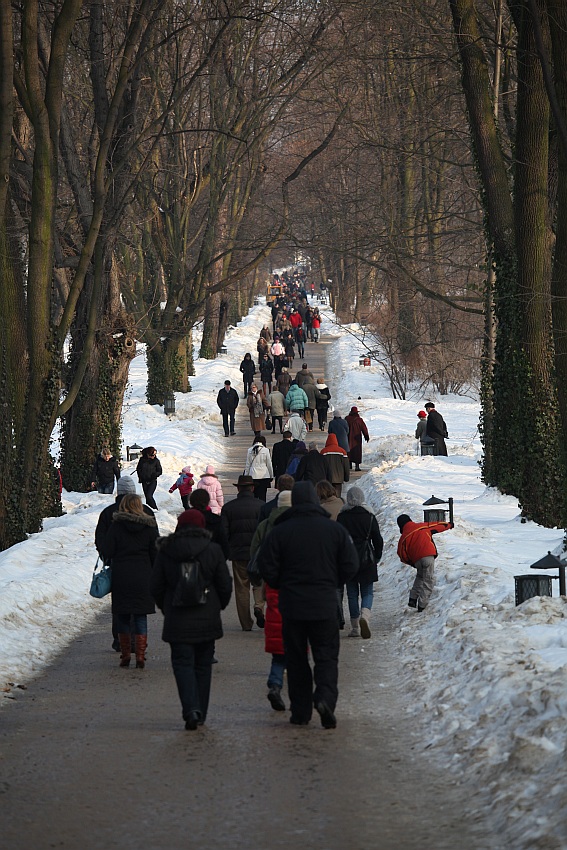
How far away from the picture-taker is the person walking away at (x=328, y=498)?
13578 mm

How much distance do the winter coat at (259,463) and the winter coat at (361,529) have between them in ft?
23.8

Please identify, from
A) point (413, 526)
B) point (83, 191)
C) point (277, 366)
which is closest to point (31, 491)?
point (83, 191)

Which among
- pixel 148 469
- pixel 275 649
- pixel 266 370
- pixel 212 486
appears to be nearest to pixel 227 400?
pixel 266 370

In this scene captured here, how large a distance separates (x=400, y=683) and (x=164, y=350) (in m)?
29.4

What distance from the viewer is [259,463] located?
19.8 m

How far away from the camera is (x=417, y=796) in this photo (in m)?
7.13

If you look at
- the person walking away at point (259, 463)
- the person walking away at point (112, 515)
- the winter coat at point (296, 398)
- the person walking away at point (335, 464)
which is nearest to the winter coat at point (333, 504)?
the person walking away at point (112, 515)

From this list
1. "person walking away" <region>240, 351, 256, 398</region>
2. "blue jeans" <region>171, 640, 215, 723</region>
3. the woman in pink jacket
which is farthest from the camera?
"person walking away" <region>240, 351, 256, 398</region>

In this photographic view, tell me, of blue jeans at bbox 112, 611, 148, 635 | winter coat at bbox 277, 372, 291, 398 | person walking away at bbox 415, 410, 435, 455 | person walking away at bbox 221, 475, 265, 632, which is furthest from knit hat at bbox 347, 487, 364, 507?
winter coat at bbox 277, 372, 291, 398

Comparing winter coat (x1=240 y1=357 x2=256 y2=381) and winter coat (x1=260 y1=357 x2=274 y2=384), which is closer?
winter coat (x1=240 y1=357 x2=256 y2=381)

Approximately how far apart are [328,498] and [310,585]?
17.3 ft

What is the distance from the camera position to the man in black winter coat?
8.47 meters

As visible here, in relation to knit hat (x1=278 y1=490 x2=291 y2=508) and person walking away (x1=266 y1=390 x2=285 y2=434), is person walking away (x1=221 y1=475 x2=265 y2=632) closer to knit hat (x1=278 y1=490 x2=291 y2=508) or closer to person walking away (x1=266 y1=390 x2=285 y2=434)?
knit hat (x1=278 y1=490 x2=291 y2=508)

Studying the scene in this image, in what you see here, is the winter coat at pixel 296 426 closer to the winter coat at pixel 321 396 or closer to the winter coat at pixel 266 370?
the winter coat at pixel 321 396
